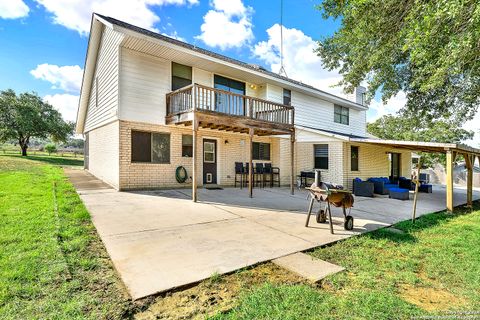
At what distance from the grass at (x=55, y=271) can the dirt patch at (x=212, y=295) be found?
1.03ft

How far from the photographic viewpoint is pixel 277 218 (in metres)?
5.79

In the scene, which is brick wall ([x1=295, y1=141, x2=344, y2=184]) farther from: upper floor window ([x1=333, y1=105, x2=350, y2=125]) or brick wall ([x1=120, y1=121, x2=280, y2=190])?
upper floor window ([x1=333, y1=105, x2=350, y2=125])

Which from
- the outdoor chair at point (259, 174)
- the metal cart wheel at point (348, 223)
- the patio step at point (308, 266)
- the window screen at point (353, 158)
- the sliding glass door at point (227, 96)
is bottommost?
the patio step at point (308, 266)

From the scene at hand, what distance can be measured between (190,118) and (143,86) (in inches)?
111

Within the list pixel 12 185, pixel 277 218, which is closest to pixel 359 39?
pixel 277 218

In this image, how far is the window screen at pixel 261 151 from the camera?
43.3ft

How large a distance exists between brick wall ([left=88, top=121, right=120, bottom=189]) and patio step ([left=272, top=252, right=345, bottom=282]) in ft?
25.2

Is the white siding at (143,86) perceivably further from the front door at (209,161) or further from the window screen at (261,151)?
the window screen at (261,151)

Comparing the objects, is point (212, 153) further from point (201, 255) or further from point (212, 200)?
point (201, 255)

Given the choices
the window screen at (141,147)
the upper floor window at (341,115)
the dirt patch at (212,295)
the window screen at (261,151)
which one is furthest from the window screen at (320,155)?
the dirt patch at (212,295)

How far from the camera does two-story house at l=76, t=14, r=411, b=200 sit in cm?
904

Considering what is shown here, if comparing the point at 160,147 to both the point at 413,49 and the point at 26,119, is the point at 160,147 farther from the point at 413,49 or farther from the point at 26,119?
the point at 26,119

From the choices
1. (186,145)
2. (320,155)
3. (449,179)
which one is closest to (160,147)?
→ (186,145)

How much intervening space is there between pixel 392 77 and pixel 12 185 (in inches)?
536
